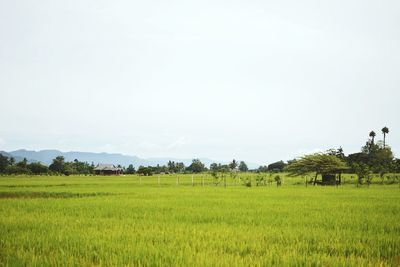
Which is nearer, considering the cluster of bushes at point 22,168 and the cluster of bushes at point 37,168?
the cluster of bushes at point 22,168

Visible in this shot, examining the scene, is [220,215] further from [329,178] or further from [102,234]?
[329,178]

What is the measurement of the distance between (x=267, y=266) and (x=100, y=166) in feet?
334

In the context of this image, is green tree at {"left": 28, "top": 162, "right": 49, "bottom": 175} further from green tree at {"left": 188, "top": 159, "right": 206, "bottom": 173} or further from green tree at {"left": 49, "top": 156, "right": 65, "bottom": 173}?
green tree at {"left": 188, "top": 159, "right": 206, "bottom": 173}

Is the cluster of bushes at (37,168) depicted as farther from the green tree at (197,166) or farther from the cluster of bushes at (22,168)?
the green tree at (197,166)

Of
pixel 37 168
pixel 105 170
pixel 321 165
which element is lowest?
pixel 105 170

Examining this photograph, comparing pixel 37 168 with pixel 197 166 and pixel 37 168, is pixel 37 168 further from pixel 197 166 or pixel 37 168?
pixel 197 166

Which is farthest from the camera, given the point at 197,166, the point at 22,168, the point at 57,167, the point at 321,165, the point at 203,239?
the point at 197,166

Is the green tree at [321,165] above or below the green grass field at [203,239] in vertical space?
above

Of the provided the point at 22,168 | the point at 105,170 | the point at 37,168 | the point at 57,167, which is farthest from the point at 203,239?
the point at 105,170

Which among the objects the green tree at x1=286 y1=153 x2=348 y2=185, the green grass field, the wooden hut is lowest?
the wooden hut

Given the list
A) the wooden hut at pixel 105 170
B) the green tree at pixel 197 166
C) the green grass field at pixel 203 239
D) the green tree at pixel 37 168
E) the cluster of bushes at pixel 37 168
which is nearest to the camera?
the green grass field at pixel 203 239

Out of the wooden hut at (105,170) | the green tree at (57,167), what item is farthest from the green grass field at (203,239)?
the wooden hut at (105,170)

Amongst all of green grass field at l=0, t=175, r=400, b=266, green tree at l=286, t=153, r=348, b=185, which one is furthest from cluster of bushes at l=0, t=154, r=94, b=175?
green grass field at l=0, t=175, r=400, b=266

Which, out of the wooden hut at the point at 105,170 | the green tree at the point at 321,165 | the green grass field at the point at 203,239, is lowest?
the wooden hut at the point at 105,170
